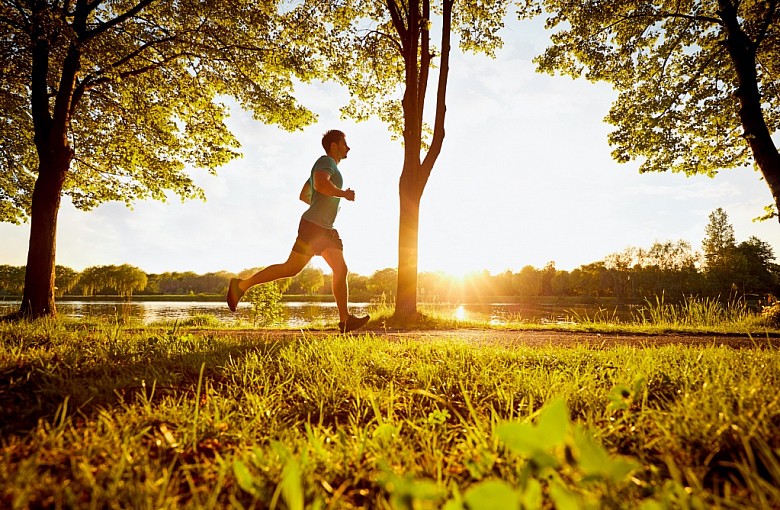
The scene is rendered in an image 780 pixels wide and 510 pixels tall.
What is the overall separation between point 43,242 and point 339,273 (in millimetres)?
6141

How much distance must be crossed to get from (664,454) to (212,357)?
262 cm

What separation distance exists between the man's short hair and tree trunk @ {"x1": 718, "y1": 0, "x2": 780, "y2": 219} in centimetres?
914

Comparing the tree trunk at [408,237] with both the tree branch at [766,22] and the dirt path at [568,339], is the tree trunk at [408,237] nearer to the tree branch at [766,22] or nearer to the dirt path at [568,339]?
the dirt path at [568,339]

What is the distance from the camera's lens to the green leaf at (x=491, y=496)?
2.09 ft

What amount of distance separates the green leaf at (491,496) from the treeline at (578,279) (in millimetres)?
39979

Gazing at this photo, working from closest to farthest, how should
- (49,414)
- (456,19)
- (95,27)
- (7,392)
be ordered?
(49,414)
(7,392)
(95,27)
(456,19)

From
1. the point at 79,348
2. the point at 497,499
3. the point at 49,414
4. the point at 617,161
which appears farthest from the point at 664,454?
the point at 617,161

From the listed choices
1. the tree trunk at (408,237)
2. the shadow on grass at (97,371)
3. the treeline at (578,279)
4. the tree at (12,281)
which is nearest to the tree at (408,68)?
the tree trunk at (408,237)

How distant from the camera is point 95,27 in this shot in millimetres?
7660

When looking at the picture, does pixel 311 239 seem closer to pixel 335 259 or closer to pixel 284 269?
pixel 335 259

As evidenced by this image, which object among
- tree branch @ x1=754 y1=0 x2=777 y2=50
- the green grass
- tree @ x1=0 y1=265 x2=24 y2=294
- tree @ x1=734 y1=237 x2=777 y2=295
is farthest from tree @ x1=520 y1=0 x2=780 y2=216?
tree @ x1=0 y1=265 x2=24 y2=294

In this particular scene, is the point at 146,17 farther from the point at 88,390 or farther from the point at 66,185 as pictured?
the point at 88,390

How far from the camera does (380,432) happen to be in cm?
144

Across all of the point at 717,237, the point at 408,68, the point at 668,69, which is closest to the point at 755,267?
the point at 717,237
